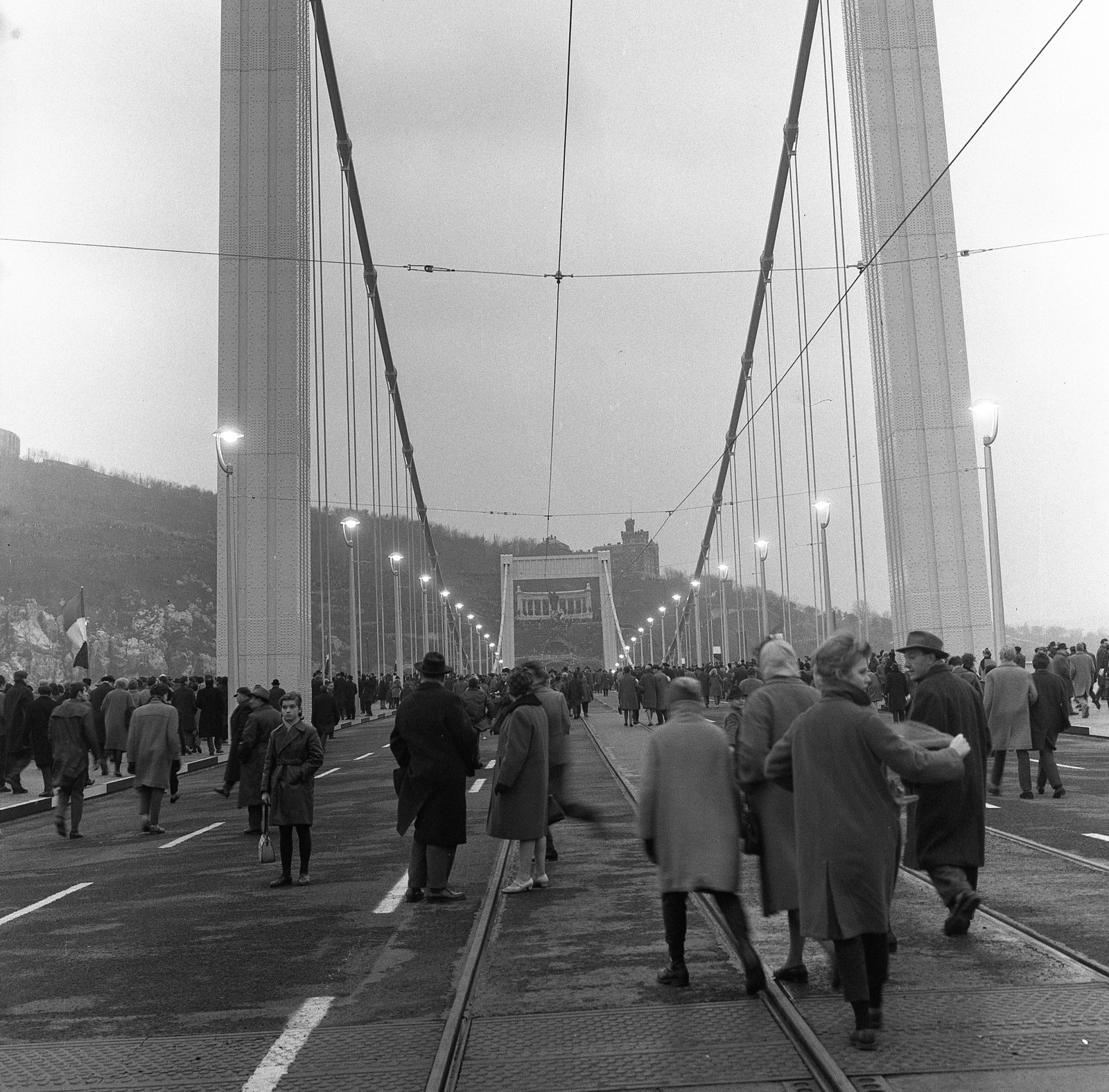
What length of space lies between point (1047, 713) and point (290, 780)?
301 inches

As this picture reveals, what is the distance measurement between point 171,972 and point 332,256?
62673 millimetres

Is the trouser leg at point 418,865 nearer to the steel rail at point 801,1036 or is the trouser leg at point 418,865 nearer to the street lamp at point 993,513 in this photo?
the steel rail at point 801,1036

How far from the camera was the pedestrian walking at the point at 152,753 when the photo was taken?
13.2m

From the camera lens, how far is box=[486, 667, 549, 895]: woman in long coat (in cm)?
895

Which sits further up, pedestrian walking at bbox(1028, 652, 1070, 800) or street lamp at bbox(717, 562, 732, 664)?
street lamp at bbox(717, 562, 732, 664)

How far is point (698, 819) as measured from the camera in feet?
19.4

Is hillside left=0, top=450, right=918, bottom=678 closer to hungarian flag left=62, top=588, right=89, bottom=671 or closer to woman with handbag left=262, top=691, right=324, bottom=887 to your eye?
hungarian flag left=62, top=588, right=89, bottom=671

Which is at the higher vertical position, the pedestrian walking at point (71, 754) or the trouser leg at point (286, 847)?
the pedestrian walking at point (71, 754)

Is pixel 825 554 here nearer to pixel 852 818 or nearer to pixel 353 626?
pixel 353 626

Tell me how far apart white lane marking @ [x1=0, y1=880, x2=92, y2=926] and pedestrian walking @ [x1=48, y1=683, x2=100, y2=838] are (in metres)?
3.10

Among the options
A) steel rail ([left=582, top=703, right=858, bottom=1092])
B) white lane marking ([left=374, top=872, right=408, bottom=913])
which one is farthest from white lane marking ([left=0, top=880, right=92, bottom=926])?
steel rail ([left=582, top=703, right=858, bottom=1092])

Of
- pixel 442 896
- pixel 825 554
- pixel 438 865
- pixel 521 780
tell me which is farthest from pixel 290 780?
pixel 825 554

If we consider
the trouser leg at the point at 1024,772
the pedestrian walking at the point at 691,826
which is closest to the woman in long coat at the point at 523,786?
the pedestrian walking at the point at 691,826

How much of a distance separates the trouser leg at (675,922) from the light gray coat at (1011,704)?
7.82 m
